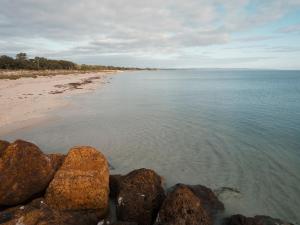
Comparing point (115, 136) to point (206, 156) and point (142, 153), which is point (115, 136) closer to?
point (142, 153)

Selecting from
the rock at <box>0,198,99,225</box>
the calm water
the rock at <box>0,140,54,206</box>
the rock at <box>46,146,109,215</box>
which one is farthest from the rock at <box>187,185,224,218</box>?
the rock at <box>0,140,54,206</box>

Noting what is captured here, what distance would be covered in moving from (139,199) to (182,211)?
1.15 metres

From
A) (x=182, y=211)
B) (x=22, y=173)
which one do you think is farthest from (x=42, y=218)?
(x=182, y=211)

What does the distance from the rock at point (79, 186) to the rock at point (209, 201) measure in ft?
7.50

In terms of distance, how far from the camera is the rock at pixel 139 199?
18.9ft

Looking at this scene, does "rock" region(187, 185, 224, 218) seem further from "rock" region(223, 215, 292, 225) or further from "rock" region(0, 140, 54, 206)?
"rock" region(0, 140, 54, 206)

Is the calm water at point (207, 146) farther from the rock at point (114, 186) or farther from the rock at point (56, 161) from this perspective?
the rock at point (56, 161)

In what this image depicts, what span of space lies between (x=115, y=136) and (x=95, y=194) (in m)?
7.43

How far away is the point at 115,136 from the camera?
13.3m

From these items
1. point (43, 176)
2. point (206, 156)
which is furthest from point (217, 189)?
point (43, 176)

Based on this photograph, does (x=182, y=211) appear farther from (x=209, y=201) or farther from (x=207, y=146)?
(x=207, y=146)

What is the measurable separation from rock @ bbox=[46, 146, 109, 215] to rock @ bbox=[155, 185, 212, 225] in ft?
4.84

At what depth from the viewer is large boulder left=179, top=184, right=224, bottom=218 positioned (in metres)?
6.53

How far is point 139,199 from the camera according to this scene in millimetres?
5855
